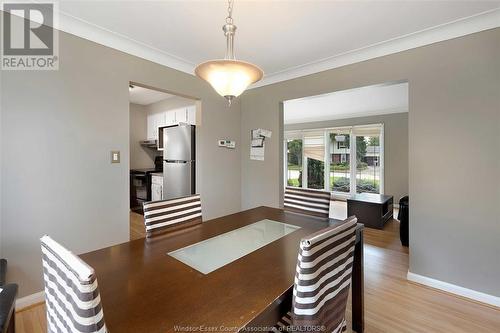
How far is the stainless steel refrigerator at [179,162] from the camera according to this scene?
3.33 metres

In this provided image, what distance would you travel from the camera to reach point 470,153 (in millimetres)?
1993

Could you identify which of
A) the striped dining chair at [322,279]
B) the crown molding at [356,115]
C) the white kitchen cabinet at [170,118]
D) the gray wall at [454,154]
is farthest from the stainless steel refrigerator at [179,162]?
the crown molding at [356,115]

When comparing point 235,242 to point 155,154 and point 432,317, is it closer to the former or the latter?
point 432,317

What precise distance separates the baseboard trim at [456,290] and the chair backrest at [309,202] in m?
1.13

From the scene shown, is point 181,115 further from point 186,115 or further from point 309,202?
point 309,202

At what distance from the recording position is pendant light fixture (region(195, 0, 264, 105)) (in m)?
1.31

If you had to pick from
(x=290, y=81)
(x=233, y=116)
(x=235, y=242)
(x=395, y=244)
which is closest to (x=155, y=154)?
(x=233, y=116)

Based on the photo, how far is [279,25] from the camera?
206 cm

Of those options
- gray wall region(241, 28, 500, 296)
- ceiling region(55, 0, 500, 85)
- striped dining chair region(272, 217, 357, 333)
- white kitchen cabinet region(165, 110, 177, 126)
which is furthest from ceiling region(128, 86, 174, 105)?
striped dining chair region(272, 217, 357, 333)

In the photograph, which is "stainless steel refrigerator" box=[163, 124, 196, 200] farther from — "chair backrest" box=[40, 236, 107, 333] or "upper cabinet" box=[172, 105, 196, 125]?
"chair backrest" box=[40, 236, 107, 333]

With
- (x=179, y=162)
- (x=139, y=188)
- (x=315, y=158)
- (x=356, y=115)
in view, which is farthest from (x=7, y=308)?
(x=315, y=158)

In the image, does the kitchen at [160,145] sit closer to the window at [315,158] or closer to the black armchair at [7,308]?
the black armchair at [7,308]

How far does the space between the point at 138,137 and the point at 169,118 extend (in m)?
1.12

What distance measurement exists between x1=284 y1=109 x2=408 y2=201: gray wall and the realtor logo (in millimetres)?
6163
